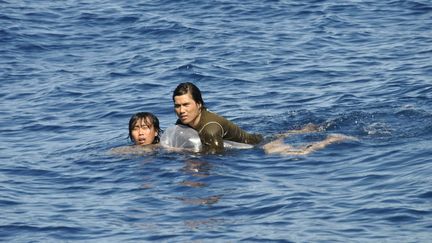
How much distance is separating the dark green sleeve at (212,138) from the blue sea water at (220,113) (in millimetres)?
257

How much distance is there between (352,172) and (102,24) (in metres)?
15.0

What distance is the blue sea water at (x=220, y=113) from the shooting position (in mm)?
12258

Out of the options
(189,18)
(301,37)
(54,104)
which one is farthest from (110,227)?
(189,18)

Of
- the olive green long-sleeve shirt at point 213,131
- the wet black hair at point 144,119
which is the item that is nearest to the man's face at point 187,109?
the olive green long-sleeve shirt at point 213,131

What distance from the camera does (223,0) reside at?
29625mm

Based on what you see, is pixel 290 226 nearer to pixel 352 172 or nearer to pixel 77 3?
pixel 352 172

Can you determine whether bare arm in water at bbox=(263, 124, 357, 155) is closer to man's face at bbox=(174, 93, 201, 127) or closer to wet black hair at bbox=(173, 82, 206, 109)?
man's face at bbox=(174, 93, 201, 127)

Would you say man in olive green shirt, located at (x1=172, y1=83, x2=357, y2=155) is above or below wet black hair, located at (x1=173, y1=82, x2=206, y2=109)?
below

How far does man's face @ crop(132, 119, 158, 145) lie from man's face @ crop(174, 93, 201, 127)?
66 cm

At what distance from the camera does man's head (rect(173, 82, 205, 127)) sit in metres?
15.2

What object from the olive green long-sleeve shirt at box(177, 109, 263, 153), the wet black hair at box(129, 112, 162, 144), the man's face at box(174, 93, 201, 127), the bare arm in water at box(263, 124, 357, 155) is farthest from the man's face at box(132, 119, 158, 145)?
the bare arm in water at box(263, 124, 357, 155)

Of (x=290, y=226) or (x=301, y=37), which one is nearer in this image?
(x=290, y=226)

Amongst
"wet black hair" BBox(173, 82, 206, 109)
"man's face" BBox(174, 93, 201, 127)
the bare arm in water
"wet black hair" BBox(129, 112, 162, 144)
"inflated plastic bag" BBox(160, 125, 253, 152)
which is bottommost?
the bare arm in water

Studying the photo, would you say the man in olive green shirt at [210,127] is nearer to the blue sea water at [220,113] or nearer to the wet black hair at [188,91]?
the wet black hair at [188,91]
